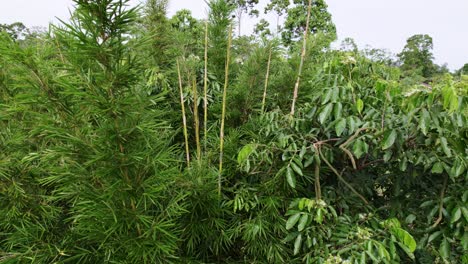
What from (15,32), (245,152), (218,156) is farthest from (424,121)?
(15,32)

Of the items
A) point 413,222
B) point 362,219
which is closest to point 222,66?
point 362,219

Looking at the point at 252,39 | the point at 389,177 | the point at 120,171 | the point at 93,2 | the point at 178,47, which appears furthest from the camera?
the point at 252,39

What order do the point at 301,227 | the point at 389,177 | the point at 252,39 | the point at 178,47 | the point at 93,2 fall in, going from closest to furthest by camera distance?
the point at 93,2
the point at 301,227
the point at 389,177
the point at 178,47
the point at 252,39

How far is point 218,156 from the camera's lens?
1415 mm

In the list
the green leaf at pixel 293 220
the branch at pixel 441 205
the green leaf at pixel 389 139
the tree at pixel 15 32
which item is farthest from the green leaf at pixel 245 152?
the tree at pixel 15 32

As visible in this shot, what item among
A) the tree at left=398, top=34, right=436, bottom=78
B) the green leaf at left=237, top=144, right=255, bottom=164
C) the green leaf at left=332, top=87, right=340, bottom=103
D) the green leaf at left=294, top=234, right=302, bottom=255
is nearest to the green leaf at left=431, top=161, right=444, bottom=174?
the green leaf at left=332, top=87, right=340, bottom=103

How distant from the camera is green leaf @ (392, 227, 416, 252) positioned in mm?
987

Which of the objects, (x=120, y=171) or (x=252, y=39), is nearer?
(x=120, y=171)

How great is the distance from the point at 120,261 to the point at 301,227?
611 millimetres

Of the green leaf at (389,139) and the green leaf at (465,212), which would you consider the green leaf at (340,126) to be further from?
the green leaf at (465,212)

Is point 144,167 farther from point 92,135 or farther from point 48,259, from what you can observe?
point 48,259

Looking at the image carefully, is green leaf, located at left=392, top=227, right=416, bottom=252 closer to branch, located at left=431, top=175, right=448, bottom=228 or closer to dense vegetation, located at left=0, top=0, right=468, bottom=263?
dense vegetation, located at left=0, top=0, right=468, bottom=263

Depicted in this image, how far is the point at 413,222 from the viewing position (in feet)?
3.91

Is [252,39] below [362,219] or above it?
above
